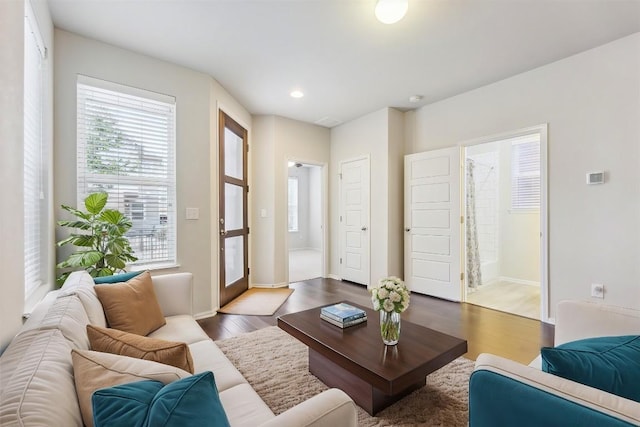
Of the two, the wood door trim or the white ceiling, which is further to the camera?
the wood door trim

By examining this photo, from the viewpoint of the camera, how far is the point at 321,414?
849 millimetres

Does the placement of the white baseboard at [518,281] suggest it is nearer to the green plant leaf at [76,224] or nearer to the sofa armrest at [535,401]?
the sofa armrest at [535,401]

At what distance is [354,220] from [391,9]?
324 centimetres

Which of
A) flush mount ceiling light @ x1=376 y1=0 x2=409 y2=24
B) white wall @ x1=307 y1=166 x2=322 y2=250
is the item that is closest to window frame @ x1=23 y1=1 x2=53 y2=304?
flush mount ceiling light @ x1=376 y1=0 x2=409 y2=24

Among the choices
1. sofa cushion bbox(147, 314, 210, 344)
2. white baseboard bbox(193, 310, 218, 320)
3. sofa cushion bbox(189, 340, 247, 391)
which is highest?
sofa cushion bbox(147, 314, 210, 344)

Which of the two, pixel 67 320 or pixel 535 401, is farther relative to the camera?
pixel 67 320

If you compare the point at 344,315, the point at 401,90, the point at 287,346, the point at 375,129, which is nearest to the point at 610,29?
the point at 401,90

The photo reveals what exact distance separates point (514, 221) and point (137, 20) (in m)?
5.74

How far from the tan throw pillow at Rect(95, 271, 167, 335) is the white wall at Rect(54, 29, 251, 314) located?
1.22 m

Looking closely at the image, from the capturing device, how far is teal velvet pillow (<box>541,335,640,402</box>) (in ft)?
2.95

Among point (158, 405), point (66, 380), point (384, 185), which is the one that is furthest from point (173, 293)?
point (384, 185)

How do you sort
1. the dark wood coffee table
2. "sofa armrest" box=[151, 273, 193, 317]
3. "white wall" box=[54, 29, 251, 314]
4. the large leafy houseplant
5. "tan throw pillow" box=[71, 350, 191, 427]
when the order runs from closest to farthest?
"tan throw pillow" box=[71, 350, 191, 427], the dark wood coffee table, "sofa armrest" box=[151, 273, 193, 317], the large leafy houseplant, "white wall" box=[54, 29, 251, 314]

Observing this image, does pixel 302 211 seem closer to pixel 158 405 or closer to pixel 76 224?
pixel 76 224

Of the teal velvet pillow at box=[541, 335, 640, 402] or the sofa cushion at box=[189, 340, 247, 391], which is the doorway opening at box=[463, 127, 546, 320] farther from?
the sofa cushion at box=[189, 340, 247, 391]
